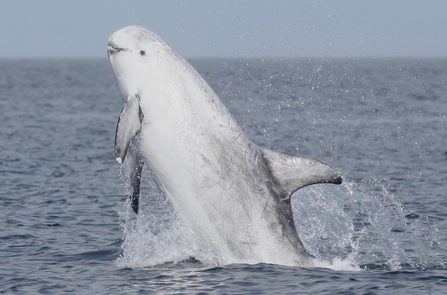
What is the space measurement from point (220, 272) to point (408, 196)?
42.1ft

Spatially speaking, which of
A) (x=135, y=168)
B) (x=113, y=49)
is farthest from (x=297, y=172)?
(x=113, y=49)

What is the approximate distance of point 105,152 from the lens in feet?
127

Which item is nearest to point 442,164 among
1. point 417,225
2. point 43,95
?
point 417,225

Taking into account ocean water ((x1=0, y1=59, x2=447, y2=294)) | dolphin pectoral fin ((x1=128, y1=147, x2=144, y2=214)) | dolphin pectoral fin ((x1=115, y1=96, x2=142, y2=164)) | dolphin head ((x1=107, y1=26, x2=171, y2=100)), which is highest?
dolphin head ((x1=107, y1=26, x2=171, y2=100))

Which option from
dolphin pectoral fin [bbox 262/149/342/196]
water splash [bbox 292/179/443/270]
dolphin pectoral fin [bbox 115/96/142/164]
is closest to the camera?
dolphin pectoral fin [bbox 115/96/142/164]

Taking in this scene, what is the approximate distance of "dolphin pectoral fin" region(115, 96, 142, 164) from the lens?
15.2 meters

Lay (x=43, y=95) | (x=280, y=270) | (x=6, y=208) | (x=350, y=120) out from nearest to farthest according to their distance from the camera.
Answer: (x=280, y=270), (x=6, y=208), (x=350, y=120), (x=43, y=95)

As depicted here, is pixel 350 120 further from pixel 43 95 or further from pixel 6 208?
pixel 43 95

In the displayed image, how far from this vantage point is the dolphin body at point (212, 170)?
15.6 meters

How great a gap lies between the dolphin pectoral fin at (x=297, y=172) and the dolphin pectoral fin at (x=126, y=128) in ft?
8.63

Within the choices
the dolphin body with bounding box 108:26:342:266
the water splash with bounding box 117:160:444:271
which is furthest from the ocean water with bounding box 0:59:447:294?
the dolphin body with bounding box 108:26:342:266

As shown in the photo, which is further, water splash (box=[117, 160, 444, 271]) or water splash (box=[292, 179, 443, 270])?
water splash (box=[292, 179, 443, 270])

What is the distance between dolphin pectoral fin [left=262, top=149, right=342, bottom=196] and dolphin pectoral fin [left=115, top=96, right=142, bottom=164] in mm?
2632

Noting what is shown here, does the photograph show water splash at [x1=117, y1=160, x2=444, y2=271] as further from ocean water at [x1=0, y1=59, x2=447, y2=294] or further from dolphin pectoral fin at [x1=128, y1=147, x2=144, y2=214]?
dolphin pectoral fin at [x1=128, y1=147, x2=144, y2=214]
